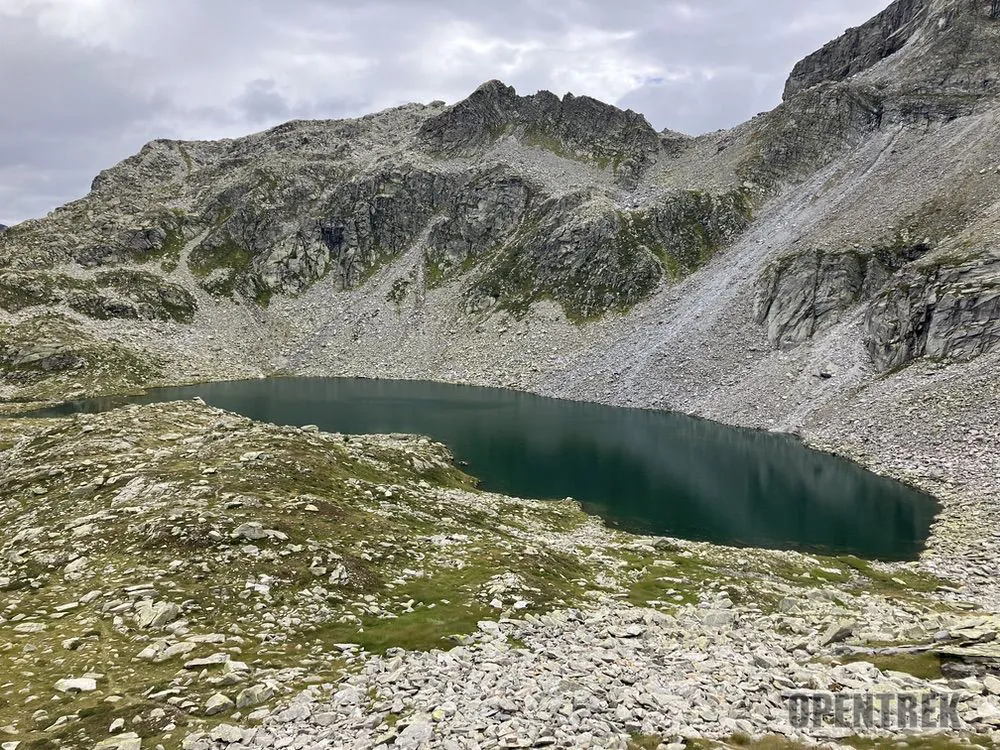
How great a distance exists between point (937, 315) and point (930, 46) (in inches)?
4393

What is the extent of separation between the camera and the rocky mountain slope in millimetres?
17062

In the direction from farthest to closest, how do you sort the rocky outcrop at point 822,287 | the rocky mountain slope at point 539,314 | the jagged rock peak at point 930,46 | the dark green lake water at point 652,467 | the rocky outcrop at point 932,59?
the jagged rock peak at point 930,46 → the rocky outcrop at point 932,59 → the rocky outcrop at point 822,287 → the dark green lake water at point 652,467 → the rocky mountain slope at point 539,314

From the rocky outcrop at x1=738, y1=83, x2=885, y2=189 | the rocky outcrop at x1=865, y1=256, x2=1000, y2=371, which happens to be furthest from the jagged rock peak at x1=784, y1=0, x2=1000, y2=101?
the rocky outcrop at x1=865, y1=256, x2=1000, y2=371

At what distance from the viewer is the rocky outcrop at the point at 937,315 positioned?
63316 millimetres

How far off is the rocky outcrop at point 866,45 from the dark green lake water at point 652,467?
124790 millimetres

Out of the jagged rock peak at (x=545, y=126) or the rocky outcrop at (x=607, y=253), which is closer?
the rocky outcrop at (x=607, y=253)

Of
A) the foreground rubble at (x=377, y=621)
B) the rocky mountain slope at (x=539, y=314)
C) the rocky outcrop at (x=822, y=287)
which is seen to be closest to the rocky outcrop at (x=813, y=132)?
the rocky mountain slope at (x=539, y=314)

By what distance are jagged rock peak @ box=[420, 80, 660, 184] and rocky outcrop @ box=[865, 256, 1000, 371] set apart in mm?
109967

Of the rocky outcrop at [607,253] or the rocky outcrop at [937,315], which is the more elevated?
the rocky outcrop at [607,253]

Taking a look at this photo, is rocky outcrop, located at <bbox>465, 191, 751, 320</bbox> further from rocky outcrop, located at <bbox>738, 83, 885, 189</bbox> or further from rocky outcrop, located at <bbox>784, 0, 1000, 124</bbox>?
rocky outcrop, located at <bbox>784, 0, 1000, 124</bbox>

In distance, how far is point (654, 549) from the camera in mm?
33000

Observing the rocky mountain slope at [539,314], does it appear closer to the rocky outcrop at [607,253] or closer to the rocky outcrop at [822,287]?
the rocky outcrop at [822,287]

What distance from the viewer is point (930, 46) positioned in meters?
137


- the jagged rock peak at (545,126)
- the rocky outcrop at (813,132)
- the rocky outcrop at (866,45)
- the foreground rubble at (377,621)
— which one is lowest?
the foreground rubble at (377,621)
